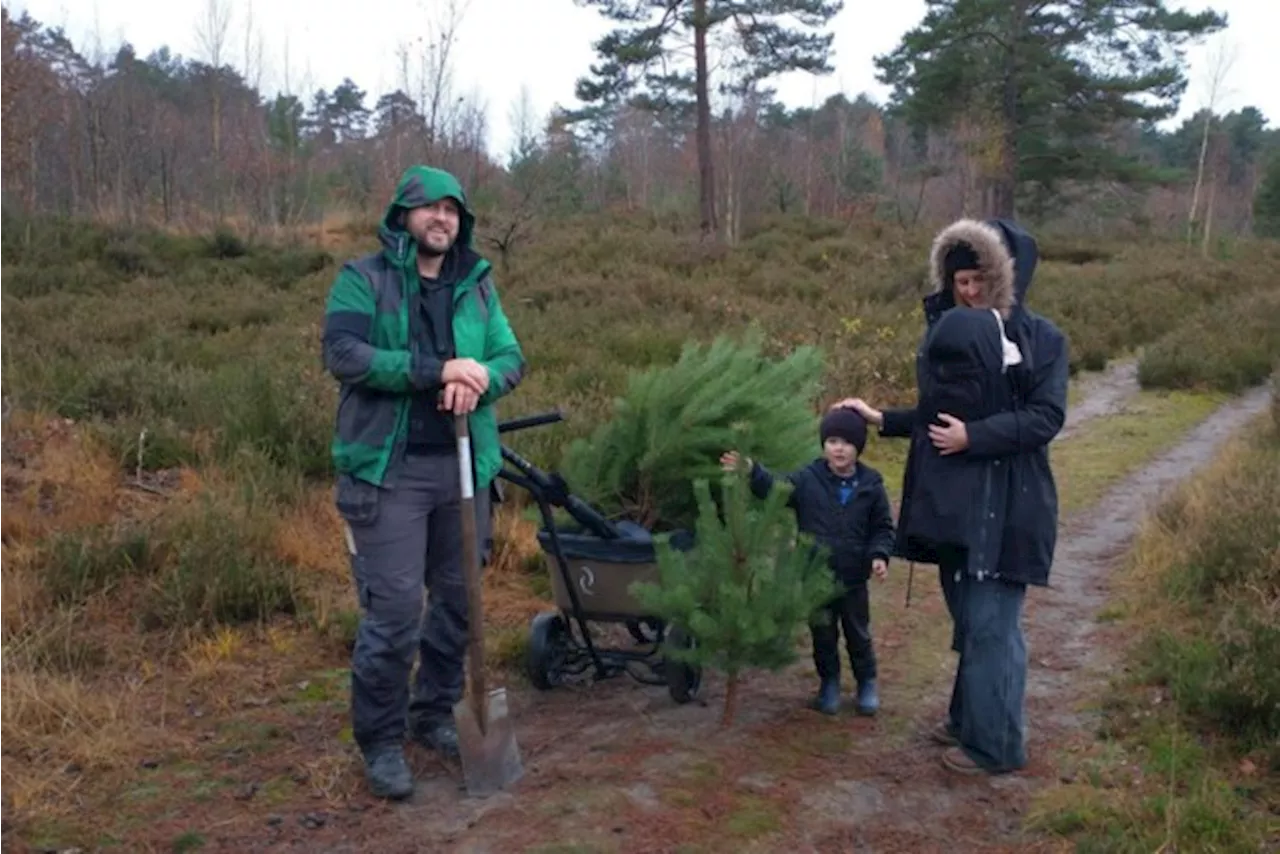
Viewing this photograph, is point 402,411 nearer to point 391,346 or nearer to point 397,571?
point 391,346

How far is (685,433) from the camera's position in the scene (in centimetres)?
485

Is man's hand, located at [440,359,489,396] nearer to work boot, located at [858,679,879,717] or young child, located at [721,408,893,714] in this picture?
young child, located at [721,408,893,714]

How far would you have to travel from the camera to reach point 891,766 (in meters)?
4.32

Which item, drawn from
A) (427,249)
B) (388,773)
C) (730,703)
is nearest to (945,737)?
(730,703)

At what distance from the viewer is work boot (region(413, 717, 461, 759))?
14.0 feet

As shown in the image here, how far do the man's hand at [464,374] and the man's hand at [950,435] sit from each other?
61.5 inches

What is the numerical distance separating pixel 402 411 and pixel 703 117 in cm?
2461

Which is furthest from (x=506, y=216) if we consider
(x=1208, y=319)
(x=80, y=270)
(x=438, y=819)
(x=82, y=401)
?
(x=438, y=819)

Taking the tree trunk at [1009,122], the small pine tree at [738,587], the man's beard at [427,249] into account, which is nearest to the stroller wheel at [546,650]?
the small pine tree at [738,587]

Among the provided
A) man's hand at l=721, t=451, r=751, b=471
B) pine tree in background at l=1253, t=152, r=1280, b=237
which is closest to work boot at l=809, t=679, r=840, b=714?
man's hand at l=721, t=451, r=751, b=471

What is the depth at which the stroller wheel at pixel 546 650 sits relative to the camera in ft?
16.3

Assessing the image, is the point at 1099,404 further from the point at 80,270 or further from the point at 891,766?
the point at 80,270

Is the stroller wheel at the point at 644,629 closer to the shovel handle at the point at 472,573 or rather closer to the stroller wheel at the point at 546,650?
the stroller wheel at the point at 546,650

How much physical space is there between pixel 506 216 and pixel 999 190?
14.1m
